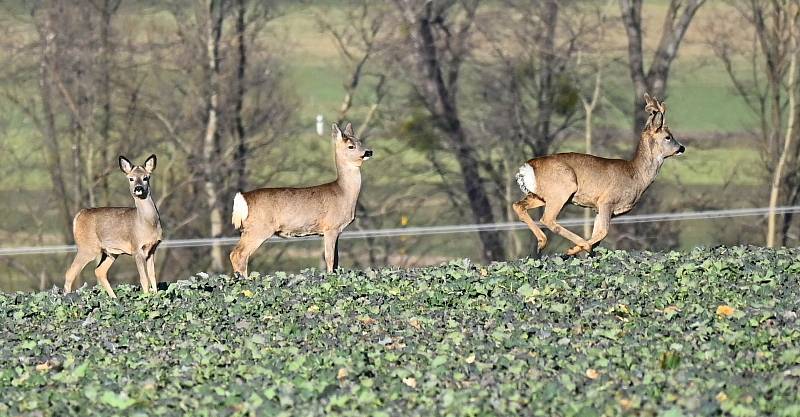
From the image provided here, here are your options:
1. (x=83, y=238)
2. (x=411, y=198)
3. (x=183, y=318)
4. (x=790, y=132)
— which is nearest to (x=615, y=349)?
(x=183, y=318)

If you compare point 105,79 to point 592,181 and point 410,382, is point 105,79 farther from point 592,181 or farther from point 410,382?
point 410,382

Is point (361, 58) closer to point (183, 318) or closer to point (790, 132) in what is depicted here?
point (790, 132)

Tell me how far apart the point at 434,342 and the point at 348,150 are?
16.5 ft

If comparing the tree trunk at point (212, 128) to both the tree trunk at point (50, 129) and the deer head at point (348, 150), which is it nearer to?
the tree trunk at point (50, 129)

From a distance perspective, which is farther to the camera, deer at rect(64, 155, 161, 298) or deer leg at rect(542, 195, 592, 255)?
deer leg at rect(542, 195, 592, 255)

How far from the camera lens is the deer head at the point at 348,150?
14.2 meters

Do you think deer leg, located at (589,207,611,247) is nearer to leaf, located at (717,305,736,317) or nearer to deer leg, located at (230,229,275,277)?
deer leg, located at (230,229,275,277)

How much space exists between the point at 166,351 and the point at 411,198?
64.2ft

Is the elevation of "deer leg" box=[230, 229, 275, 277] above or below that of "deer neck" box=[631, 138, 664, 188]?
below

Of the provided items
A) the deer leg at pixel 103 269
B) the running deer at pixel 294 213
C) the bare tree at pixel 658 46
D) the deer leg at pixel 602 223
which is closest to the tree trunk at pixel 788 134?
the bare tree at pixel 658 46

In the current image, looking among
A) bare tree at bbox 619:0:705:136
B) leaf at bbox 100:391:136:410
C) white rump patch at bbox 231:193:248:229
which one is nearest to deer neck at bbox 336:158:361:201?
white rump patch at bbox 231:193:248:229

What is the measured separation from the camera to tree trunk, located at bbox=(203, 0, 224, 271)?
2830 centimetres

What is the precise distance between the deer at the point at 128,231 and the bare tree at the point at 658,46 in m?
17.9

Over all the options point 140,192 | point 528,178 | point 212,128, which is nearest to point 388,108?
point 212,128
